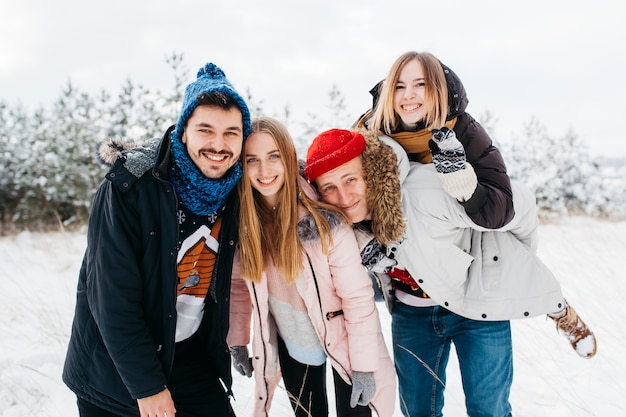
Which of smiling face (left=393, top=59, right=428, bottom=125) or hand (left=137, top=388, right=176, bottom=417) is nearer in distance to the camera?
hand (left=137, top=388, right=176, bottom=417)

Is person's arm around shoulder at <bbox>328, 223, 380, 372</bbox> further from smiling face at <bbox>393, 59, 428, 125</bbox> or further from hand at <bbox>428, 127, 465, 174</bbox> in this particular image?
smiling face at <bbox>393, 59, 428, 125</bbox>

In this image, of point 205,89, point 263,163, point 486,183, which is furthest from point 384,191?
point 205,89

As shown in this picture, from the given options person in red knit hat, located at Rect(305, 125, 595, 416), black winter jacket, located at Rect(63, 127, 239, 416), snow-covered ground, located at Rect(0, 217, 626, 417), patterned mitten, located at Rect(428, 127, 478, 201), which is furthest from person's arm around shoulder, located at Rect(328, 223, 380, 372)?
snow-covered ground, located at Rect(0, 217, 626, 417)

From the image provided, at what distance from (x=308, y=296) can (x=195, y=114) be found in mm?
1110

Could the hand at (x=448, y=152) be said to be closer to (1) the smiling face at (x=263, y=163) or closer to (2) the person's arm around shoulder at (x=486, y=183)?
(2) the person's arm around shoulder at (x=486, y=183)

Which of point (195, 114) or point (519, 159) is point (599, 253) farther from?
point (519, 159)

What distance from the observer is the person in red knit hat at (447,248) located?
217 centimetres

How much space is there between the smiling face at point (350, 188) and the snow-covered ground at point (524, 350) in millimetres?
1722

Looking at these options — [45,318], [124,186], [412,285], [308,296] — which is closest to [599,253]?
[412,285]

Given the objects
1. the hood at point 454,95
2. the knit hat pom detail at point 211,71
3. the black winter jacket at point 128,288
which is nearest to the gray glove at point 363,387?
the black winter jacket at point 128,288

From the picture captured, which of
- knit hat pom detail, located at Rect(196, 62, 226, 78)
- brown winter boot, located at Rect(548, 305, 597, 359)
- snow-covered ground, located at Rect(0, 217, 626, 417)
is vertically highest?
knit hat pom detail, located at Rect(196, 62, 226, 78)

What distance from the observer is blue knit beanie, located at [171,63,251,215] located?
1960 millimetres

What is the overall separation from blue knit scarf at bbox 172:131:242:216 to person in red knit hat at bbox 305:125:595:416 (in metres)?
0.58

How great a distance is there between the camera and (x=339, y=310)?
7.41 ft
